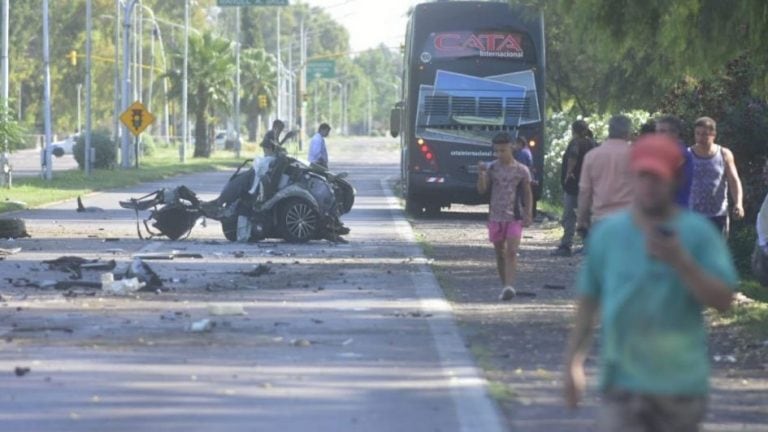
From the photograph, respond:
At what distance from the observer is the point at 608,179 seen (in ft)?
45.9

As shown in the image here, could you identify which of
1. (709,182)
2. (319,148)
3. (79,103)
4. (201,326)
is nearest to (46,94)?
(319,148)

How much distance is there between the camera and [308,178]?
24.5 metres

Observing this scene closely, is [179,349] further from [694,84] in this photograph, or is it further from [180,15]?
[180,15]

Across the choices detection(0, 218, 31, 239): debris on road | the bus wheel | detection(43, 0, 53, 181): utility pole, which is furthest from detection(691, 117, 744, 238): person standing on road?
detection(43, 0, 53, 181): utility pole

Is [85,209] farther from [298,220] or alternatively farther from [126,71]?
[126,71]

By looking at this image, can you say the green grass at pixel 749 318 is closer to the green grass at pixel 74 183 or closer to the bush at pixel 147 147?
the green grass at pixel 74 183

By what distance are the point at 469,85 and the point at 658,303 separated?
25.8 m

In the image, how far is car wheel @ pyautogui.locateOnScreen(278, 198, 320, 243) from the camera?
24.1 m

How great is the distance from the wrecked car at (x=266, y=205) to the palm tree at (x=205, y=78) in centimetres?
5837

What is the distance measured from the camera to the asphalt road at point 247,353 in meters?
9.83

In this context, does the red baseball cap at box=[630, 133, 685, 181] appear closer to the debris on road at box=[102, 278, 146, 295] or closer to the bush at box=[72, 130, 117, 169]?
the debris on road at box=[102, 278, 146, 295]

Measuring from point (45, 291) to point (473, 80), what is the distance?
15.8 meters

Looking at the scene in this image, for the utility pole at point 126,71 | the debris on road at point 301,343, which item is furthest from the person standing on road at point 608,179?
the utility pole at point 126,71

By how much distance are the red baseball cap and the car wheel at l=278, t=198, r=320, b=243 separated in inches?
724
